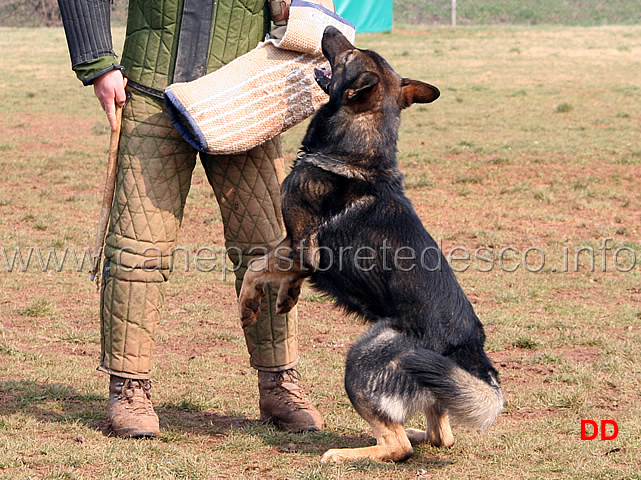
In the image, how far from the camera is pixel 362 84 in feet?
12.3

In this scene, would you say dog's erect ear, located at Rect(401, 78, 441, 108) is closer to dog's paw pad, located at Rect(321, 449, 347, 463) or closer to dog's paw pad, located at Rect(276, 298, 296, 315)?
dog's paw pad, located at Rect(276, 298, 296, 315)

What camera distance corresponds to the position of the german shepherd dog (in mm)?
3445

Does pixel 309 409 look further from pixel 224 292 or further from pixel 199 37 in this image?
pixel 224 292

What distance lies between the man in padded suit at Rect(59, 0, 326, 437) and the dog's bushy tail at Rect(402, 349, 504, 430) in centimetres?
87

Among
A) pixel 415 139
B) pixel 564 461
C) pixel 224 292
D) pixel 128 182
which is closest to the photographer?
pixel 564 461

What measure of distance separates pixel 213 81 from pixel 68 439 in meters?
1.69

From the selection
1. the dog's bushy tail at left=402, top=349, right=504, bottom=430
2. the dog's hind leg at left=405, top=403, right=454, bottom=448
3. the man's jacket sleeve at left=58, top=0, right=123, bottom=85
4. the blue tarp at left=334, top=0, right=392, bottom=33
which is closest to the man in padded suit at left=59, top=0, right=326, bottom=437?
the man's jacket sleeve at left=58, top=0, right=123, bottom=85

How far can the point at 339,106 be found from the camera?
151 inches

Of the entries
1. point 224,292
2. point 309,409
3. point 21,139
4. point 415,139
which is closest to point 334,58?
point 309,409

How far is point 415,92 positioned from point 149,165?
1.28m

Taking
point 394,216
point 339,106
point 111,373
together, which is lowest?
point 111,373

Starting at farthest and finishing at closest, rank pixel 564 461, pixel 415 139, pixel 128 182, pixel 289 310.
→ 1. pixel 415 139
2. pixel 289 310
3. pixel 128 182
4. pixel 564 461

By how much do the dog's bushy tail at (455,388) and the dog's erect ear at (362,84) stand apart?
3.84ft

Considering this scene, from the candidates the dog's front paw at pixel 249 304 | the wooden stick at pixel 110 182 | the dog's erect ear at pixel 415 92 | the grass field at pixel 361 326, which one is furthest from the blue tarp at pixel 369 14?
the dog's front paw at pixel 249 304
